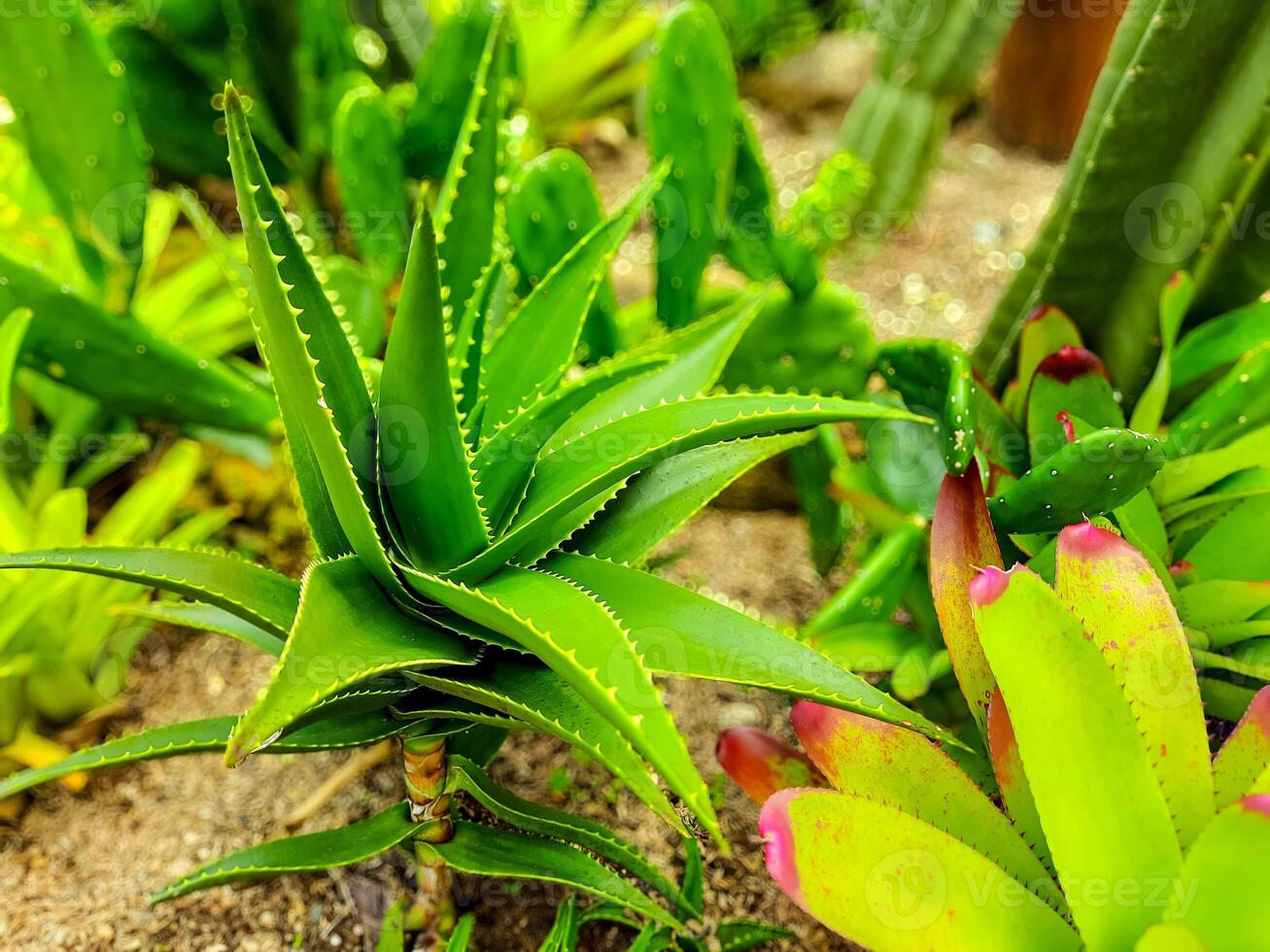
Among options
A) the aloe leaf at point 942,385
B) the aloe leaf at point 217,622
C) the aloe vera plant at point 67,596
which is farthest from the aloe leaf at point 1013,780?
the aloe vera plant at point 67,596

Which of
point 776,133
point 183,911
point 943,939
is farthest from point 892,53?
point 183,911

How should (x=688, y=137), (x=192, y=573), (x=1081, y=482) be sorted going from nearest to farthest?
(x=192, y=573)
(x=1081, y=482)
(x=688, y=137)

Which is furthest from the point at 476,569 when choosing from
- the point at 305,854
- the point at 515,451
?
the point at 305,854

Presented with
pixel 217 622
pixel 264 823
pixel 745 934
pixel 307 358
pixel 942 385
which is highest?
pixel 307 358

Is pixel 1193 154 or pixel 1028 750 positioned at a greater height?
pixel 1193 154

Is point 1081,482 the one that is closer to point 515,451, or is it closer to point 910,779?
point 910,779

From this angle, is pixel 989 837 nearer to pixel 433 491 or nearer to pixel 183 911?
pixel 433 491

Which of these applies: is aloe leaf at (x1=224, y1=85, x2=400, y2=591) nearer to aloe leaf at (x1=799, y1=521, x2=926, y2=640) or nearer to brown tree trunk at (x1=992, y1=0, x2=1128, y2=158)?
aloe leaf at (x1=799, y1=521, x2=926, y2=640)
